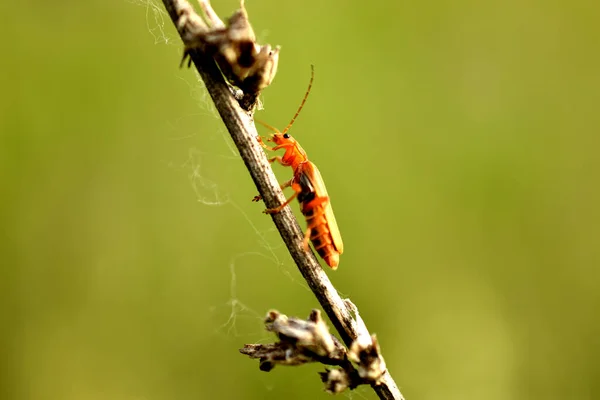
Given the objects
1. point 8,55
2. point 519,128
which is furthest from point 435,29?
point 8,55

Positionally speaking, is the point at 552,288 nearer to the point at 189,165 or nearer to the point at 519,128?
the point at 519,128

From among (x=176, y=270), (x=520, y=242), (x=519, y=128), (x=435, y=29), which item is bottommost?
(x=176, y=270)

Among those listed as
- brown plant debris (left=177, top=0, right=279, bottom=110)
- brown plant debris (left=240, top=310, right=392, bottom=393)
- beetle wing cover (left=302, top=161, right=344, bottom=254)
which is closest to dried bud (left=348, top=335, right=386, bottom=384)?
brown plant debris (left=240, top=310, right=392, bottom=393)

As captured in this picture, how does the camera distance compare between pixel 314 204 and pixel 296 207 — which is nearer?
pixel 314 204

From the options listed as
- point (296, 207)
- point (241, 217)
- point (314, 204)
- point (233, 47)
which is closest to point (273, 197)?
point (233, 47)

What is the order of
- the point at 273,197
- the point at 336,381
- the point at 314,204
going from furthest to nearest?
the point at 314,204, the point at 273,197, the point at 336,381

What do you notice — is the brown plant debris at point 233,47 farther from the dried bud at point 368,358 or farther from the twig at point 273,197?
the dried bud at point 368,358

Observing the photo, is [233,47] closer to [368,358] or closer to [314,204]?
[368,358]

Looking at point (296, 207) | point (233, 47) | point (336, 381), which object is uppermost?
point (233, 47)

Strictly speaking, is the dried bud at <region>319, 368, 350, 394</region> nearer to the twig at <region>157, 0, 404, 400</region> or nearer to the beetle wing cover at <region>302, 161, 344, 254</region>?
the twig at <region>157, 0, 404, 400</region>
